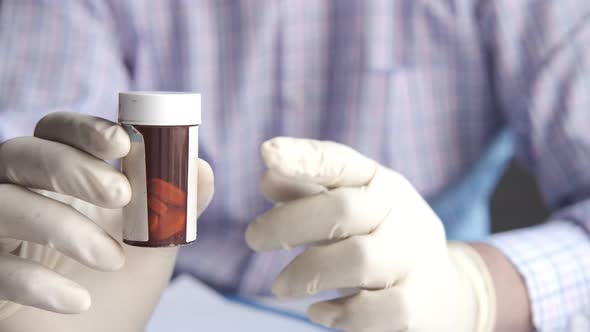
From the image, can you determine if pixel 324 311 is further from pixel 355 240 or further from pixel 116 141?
pixel 116 141

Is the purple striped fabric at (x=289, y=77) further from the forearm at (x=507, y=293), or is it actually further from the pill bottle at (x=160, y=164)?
the pill bottle at (x=160, y=164)

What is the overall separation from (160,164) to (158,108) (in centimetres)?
5

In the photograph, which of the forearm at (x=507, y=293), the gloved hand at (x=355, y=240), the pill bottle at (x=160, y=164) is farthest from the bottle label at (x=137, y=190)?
the forearm at (x=507, y=293)

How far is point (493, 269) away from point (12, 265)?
0.56 metres

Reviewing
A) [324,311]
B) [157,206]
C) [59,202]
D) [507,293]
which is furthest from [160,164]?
[507,293]

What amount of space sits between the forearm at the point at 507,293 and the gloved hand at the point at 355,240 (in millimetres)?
91

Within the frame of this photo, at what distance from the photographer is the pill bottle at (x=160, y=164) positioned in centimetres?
66

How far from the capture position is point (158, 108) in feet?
2.16

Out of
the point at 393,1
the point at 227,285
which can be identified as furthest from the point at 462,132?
the point at 227,285

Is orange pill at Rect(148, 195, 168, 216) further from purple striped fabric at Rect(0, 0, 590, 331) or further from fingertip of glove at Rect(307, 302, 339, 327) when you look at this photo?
purple striped fabric at Rect(0, 0, 590, 331)

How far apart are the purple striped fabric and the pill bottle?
51cm

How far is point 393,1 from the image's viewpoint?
1181 mm

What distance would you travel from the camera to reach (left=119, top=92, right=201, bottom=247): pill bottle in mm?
665

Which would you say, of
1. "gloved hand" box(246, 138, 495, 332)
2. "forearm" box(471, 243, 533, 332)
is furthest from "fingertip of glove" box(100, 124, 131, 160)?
"forearm" box(471, 243, 533, 332)
